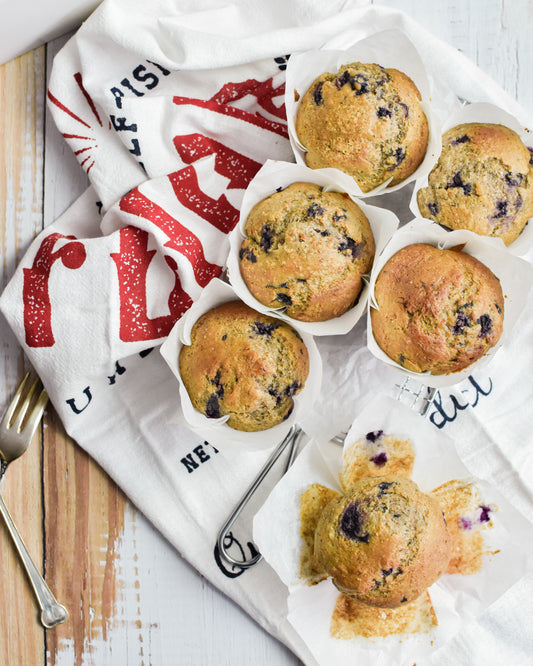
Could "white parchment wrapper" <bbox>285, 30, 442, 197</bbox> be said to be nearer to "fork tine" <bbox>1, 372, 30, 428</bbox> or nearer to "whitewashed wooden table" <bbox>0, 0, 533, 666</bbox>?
"whitewashed wooden table" <bbox>0, 0, 533, 666</bbox>

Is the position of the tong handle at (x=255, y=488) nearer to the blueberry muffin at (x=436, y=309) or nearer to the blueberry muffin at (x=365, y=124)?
the blueberry muffin at (x=436, y=309)

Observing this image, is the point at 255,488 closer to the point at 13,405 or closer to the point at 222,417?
the point at 222,417

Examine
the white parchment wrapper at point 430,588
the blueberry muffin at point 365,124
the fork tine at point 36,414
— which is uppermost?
the blueberry muffin at point 365,124

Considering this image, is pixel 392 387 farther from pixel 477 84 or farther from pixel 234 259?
pixel 477 84

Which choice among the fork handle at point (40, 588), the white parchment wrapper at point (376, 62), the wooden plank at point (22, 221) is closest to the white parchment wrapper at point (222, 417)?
the white parchment wrapper at point (376, 62)

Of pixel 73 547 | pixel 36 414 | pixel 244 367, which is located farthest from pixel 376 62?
pixel 73 547

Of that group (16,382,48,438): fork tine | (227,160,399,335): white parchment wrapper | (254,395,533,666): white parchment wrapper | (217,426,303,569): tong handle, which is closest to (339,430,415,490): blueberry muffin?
(254,395,533,666): white parchment wrapper
